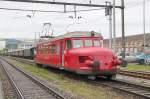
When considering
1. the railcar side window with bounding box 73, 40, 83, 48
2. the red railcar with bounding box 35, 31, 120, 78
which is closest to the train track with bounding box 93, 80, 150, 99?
the red railcar with bounding box 35, 31, 120, 78

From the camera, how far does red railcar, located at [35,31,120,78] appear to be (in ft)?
65.1

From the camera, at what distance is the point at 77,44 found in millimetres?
22312

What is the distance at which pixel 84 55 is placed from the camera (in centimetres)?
2022

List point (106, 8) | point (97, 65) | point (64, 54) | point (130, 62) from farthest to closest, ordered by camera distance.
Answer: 1. point (130, 62)
2. point (106, 8)
3. point (64, 54)
4. point (97, 65)

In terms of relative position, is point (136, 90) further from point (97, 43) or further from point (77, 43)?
point (77, 43)

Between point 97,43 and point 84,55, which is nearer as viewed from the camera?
point 84,55

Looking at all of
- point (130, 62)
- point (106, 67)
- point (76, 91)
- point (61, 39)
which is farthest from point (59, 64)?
point (130, 62)

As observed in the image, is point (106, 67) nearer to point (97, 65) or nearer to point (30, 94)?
point (97, 65)

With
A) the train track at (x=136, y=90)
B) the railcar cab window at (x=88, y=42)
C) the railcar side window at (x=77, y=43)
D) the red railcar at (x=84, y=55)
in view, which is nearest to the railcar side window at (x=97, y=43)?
the red railcar at (x=84, y=55)

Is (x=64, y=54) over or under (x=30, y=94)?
over

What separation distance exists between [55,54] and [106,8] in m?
9.01

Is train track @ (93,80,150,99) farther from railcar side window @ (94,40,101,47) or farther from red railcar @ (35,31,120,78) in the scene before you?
railcar side window @ (94,40,101,47)

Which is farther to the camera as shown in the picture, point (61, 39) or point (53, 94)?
point (61, 39)

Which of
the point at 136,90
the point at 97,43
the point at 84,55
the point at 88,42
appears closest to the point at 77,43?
the point at 88,42
